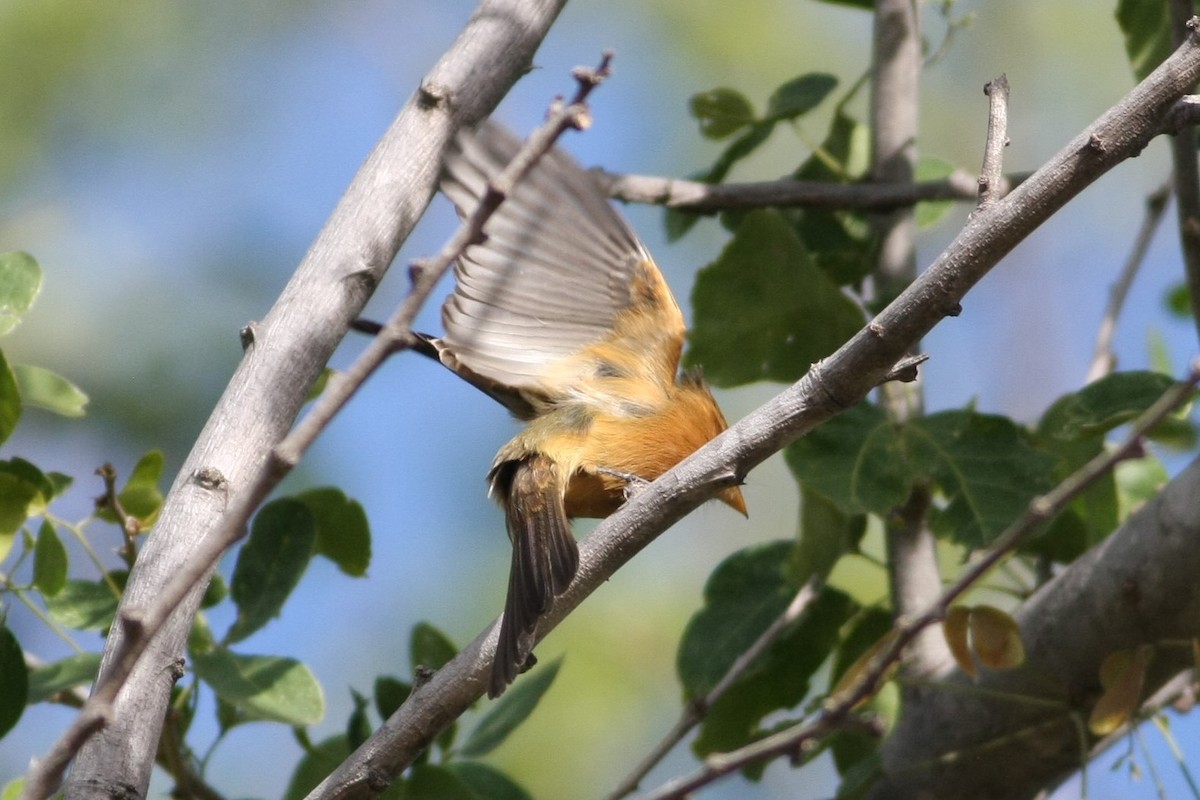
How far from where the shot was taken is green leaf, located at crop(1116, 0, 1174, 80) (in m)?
3.22

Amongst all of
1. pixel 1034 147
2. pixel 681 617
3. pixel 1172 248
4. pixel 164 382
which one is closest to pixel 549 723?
pixel 681 617

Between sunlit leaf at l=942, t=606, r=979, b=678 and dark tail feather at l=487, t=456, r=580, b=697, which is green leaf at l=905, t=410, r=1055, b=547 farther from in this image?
dark tail feather at l=487, t=456, r=580, b=697

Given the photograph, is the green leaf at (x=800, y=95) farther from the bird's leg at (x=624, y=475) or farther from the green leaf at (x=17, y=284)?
the green leaf at (x=17, y=284)

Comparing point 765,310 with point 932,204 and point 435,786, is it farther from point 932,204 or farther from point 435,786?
point 435,786

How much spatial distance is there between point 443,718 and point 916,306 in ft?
2.84

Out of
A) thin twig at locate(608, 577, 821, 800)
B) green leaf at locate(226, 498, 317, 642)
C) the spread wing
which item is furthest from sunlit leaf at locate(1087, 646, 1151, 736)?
green leaf at locate(226, 498, 317, 642)

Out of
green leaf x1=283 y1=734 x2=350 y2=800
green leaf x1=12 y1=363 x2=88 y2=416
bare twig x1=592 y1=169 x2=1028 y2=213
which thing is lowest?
green leaf x1=283 y1=734 x2=350 y2=800

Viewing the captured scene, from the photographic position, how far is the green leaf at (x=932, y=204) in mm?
3934

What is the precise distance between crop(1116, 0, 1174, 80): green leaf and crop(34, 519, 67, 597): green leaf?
8.73 feet

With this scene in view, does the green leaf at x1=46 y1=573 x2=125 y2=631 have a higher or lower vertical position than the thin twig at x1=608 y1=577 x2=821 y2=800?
lower

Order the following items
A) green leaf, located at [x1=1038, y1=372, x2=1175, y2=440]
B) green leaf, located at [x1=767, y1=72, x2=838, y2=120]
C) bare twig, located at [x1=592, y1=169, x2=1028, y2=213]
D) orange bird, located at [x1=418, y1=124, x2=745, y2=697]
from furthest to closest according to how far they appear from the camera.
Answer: green leaf, located at [x1=767, y1=72, x2=838, y2=120] → bare twig, located at [x1=592, y1=169, x2=1028, y2=213] → orange bird, located at [x1=418, y1=124, x2=745, y2=697] → green leaf, located at [x1=1038, y1=372, x2=1175, y2=440]

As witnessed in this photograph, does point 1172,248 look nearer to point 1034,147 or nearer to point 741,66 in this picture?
point 1034,147

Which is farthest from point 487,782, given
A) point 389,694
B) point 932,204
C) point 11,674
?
point 932,204

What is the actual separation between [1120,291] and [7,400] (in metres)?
2.84
